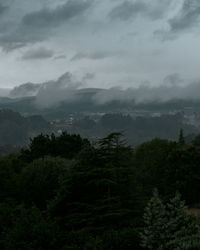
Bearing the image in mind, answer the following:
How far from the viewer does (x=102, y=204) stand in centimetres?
2081

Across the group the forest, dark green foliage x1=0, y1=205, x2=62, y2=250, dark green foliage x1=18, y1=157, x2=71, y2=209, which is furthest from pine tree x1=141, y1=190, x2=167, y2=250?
dark green foliage x1=18, y1=157, x2=71, y2=209

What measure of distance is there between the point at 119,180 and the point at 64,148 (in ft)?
118

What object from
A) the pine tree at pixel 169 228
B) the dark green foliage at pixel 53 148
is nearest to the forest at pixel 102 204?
the pine tree at pixel 169 228

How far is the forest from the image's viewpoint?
12484mm

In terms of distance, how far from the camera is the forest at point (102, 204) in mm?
12484

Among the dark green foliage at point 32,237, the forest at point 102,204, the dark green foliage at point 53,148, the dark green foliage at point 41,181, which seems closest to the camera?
the forest at point 102,204

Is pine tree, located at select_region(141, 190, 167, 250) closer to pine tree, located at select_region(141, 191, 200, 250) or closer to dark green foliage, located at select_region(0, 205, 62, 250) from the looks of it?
pine tree, located at select_region(141, 191, 200, 250)

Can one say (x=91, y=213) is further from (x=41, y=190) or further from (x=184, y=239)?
(x=41, y=190)

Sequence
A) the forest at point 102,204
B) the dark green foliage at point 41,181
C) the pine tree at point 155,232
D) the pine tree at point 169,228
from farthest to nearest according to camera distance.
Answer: the dark green foliage at point 41,181 → the forest at point 102,204 → the pine tree at point 155,232 → the pine tree at point 169,228

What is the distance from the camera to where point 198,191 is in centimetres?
3991

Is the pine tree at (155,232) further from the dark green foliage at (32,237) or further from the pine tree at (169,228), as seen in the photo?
the dark green foliage at (32,237)

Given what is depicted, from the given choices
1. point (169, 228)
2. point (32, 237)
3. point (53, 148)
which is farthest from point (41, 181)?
point (53, 148)

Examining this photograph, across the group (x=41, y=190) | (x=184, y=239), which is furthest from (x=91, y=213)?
(x=41, y=190)

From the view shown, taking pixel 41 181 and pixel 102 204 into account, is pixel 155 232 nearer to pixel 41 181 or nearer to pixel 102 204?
pixel 102 204
